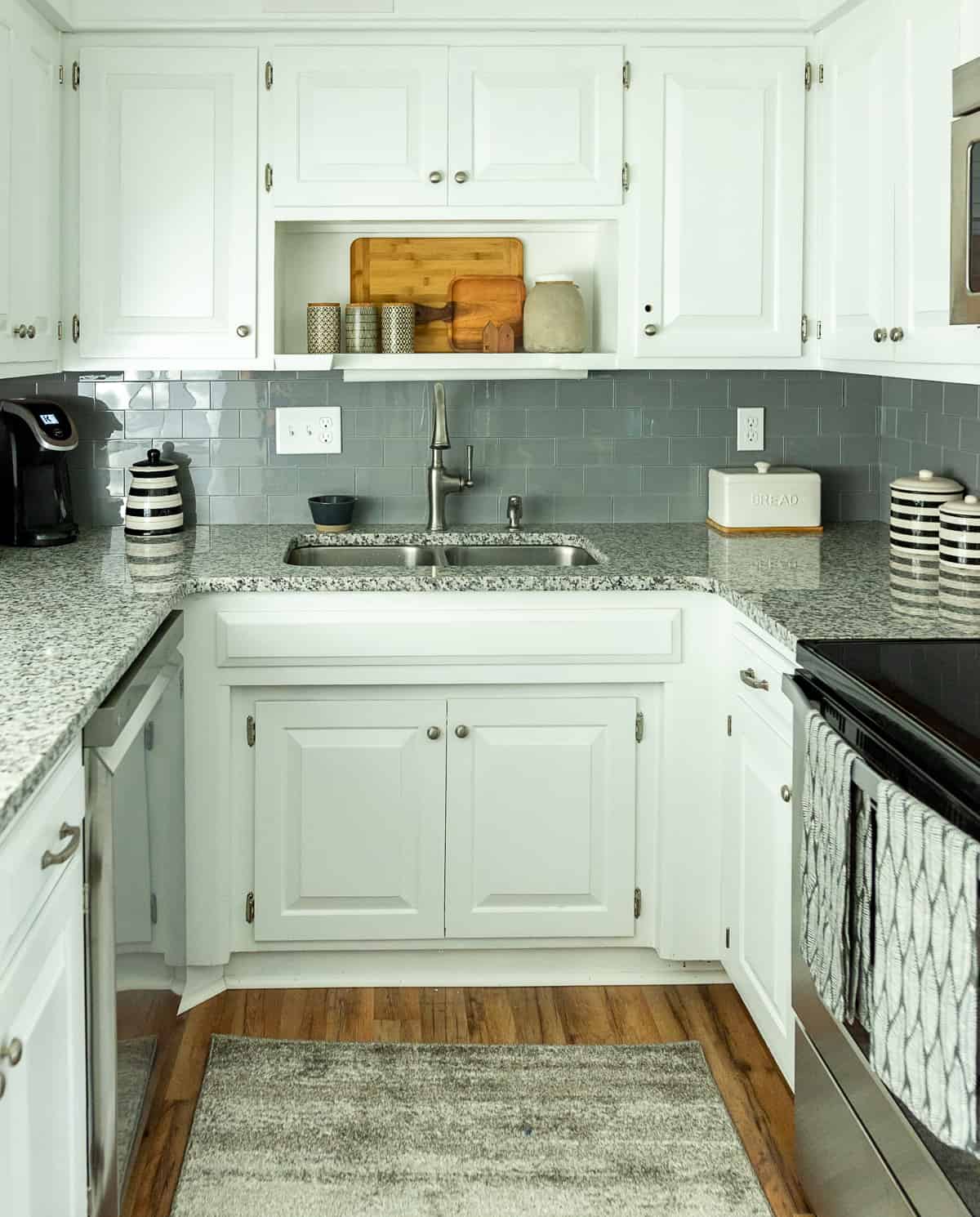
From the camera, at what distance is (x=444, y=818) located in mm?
2875

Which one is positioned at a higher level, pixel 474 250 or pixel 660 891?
pixel 474 250

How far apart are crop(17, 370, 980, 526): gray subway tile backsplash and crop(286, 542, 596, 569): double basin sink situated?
137mm

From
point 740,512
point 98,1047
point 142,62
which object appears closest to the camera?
point 98,1047

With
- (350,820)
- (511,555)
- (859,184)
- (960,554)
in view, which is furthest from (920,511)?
(350,820)

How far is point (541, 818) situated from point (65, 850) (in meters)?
1.38

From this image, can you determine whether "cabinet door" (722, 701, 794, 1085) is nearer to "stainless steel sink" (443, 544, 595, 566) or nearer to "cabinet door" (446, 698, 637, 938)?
"cabinet door" (446, 698, 637, 938)

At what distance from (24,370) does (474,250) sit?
1162 millimetres

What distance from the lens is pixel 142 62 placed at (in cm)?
304

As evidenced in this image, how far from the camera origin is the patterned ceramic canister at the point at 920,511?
281 cm

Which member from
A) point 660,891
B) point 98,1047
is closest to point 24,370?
point 98,1047

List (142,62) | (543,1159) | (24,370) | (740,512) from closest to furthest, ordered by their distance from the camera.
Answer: (543,1159), (24,370), (142,62), (740,512)

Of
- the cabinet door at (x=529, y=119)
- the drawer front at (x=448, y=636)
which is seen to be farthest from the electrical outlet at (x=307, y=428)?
the drawer front at (x=448, y=636)

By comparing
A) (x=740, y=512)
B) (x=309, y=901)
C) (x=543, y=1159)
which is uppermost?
(x=740, y=512)

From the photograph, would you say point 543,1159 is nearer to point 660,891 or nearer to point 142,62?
point 660,891
